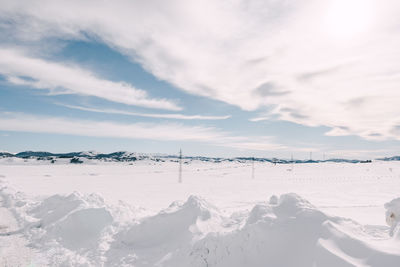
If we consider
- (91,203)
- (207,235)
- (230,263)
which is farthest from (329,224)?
(91,203)

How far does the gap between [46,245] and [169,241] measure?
4.38 meters

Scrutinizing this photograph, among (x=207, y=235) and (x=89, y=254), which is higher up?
(x=207, y=235)

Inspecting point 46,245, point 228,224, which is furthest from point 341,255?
point 46,245

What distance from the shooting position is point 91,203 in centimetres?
1383

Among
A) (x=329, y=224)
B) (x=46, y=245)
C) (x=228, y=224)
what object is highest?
(x=329, y=224)

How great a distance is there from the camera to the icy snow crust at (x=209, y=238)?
678cm

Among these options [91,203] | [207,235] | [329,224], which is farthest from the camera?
[91,203]

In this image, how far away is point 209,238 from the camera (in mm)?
8180

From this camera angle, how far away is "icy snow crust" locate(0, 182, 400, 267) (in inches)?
267

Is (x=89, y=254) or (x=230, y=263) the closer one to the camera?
(x=230, y=263)

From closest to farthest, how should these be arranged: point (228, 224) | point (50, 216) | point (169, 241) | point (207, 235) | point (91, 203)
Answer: point (207, 235)
point (169, 241)
point (228, 224)
point (50, 216)
point (91, 203)

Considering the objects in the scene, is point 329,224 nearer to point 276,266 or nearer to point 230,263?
point 276,266

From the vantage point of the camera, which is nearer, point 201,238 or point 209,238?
point 209,238

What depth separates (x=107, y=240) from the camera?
32.6 feet
